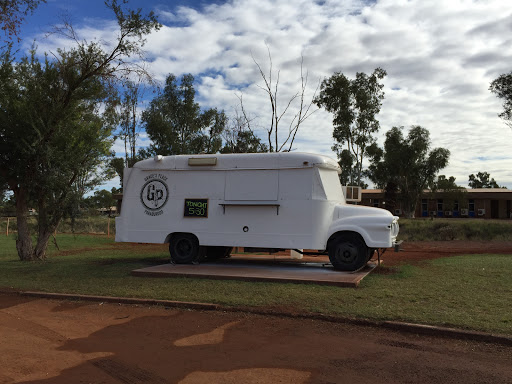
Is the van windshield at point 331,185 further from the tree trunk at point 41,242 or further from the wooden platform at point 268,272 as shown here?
the tree trunk at point 41,242

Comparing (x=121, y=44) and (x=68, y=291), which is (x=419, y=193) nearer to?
(x=121, y=44)

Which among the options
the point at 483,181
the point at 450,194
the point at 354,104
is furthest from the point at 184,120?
the point at 483,181

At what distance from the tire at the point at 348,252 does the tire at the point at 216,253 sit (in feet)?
12.3

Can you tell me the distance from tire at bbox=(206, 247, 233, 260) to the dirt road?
543cm

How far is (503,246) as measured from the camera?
19.1 metres

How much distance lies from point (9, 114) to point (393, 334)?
39.2 feet

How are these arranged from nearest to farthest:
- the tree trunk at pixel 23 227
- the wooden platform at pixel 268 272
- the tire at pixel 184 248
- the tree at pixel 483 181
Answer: the wooden platform at pixel 268 272 < the tire at pixel 184 248 < the tree trunk at pixel 23 227 < the tree at pixel 483 181

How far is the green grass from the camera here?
6.41m

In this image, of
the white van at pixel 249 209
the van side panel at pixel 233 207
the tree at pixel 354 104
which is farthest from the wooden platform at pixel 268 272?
the tree at pixel 354 104

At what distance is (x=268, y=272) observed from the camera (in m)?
9.87

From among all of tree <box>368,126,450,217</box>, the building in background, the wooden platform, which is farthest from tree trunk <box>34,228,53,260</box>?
the building in background

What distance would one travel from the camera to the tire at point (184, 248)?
11289 millimetres

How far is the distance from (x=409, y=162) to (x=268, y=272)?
116 feet

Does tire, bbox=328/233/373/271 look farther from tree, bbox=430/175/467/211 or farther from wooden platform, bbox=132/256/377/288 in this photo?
tree, bbox=430/175/467/211
